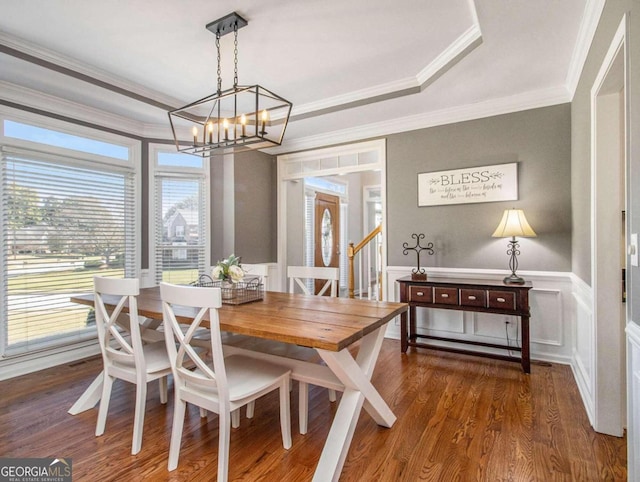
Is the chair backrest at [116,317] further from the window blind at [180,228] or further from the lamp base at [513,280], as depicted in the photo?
the lamp base at [513,280]

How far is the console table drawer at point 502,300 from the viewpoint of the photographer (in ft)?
9.77

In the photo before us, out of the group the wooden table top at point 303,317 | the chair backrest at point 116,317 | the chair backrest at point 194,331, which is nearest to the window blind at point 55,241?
the wooden table top at point 303,317

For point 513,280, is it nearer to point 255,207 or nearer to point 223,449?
point 223,449

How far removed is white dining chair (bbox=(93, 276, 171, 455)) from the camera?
195 centimetres

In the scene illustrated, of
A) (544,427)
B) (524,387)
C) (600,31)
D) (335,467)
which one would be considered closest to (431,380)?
(524,387)

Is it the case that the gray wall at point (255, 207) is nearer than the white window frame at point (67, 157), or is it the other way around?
the white window frame at point (67, 157)

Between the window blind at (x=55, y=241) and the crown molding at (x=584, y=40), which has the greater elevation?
the crown molding at (x=584, y=40)

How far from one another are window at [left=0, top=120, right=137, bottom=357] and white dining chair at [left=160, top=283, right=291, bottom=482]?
2.20 meters

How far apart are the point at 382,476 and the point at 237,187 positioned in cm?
362

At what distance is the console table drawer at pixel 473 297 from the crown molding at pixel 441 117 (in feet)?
5.82

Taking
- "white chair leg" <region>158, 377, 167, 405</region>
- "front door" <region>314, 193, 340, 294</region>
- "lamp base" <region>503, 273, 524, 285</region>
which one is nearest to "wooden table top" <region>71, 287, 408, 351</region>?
"white chair leg" <region>158, 377, 167, 405</region>

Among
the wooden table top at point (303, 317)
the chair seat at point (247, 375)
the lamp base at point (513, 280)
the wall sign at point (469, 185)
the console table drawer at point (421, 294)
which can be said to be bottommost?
the chair seat at point (247, 375)

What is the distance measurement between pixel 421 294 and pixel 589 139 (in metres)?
1.79

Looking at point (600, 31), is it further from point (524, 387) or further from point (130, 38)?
point (130, 38)
